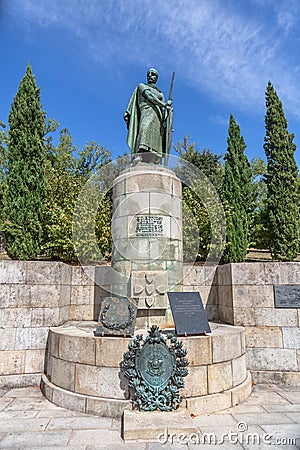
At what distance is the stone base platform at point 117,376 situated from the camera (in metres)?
4.87

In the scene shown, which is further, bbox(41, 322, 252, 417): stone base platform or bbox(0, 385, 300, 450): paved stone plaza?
bbox(41, 322, 252, 417): stone base platform

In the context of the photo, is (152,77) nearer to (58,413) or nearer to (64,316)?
(64,316)

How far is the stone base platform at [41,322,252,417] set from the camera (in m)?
4.87

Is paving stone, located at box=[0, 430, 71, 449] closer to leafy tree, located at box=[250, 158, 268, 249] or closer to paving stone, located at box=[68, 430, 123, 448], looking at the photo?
paving stone, located at box=[68, 430, 123, 448]

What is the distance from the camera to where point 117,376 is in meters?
4.93

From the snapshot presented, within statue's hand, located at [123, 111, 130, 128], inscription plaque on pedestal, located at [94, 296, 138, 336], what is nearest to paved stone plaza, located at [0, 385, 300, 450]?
inscription plaque on pedestal, located at [94, 296, 138, 336]

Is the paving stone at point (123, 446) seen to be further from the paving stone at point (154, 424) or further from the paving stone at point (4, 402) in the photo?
the paving stone at point (4, 402)

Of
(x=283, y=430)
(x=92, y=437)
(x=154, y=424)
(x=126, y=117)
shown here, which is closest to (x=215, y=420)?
(x=283, y=430)

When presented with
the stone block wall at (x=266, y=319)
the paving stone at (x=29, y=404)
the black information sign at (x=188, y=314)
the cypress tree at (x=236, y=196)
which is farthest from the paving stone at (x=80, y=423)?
the cypress tree at (x=236, y=196)

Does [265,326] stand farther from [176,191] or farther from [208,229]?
[208,229]

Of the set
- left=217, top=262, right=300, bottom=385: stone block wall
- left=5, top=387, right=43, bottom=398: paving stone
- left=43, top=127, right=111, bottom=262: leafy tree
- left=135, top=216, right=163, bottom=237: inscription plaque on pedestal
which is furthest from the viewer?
left=43, top=127, right=111, bottom=262: leafy tree

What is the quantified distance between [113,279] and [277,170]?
15.9 metres

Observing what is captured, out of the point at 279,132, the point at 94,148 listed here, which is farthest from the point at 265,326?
the point at 94,148

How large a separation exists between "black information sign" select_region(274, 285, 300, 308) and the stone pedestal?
2198mm
